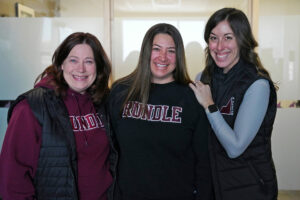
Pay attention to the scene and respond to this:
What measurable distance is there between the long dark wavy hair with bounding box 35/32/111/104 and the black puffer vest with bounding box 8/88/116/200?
0.13m

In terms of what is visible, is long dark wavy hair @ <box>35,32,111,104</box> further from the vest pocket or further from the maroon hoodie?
the vest pocket

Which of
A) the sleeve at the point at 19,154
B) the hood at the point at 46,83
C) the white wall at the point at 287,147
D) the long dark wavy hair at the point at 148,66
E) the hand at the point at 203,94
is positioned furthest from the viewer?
the white wall at the point at 287,147

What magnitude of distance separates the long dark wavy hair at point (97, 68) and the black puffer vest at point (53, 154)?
0.13 metres

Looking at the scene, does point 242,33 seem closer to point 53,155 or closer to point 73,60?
point 73,60

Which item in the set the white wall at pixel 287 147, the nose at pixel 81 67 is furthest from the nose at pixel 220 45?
the white wall at pixel 287 147

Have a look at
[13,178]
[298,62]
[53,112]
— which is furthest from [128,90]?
[298,62]

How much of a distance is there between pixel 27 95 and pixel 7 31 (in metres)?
2.17

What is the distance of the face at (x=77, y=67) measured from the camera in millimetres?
1653

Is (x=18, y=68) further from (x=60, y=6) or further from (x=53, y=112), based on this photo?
(x=53, y=112)

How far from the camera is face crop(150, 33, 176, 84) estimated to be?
1771mm

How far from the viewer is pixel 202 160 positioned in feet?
5.65

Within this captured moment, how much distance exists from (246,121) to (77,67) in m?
1.01

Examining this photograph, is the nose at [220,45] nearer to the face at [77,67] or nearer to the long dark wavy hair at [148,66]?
the long dark wavy hair at [148,66]

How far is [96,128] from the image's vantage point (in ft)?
5.51
